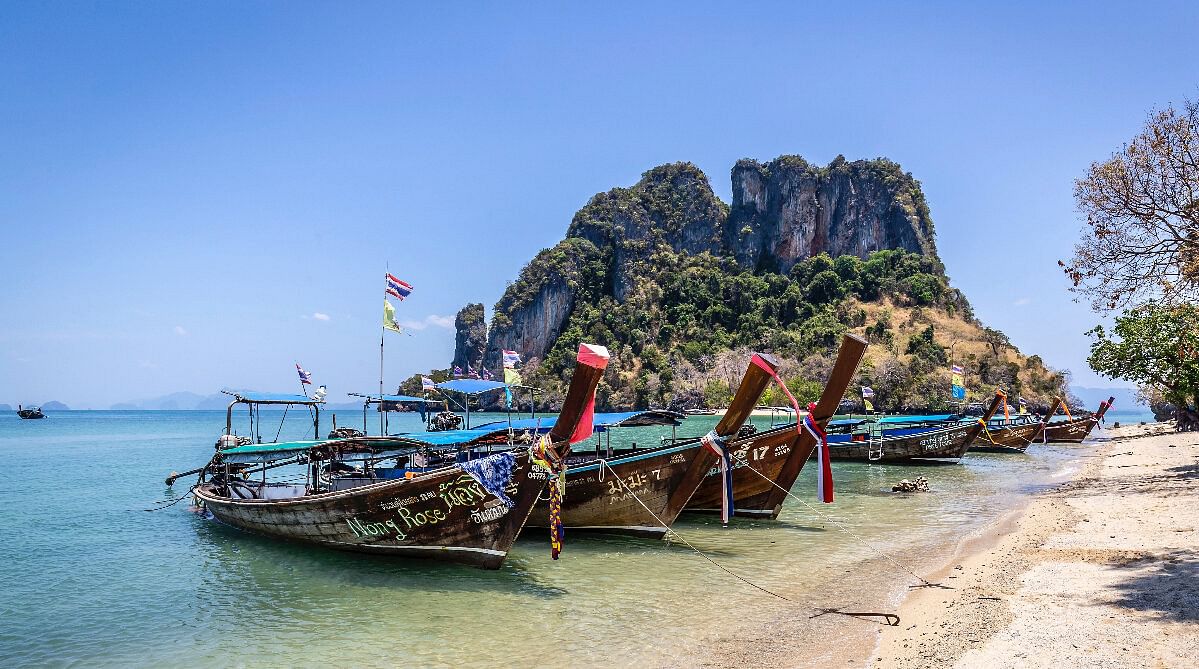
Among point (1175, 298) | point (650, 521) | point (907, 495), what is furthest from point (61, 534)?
point (1175, 298)

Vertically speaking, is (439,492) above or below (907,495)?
above

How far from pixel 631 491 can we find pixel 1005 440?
31320mm

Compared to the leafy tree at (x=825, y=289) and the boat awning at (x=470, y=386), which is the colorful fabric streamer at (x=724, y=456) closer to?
the boat awning at (x=470, y=386)

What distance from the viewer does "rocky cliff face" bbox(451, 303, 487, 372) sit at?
145 metres

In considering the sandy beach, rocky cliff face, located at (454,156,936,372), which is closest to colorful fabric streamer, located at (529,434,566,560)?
the sandy beach

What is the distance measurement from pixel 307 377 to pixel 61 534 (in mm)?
7582

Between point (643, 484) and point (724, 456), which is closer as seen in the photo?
point (724, 456)

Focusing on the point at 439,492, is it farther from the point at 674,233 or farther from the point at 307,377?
the point at 674,233

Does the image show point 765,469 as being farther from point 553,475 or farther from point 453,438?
point 453,438

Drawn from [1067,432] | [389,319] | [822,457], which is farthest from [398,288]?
[1067,432]

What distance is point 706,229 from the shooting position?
133750mm

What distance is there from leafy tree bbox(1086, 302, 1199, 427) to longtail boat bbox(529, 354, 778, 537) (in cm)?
1166

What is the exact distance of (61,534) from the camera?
17.5m

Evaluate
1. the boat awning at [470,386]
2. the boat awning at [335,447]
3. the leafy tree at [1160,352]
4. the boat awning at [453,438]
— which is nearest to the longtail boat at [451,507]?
the boat awning at [335,447]
